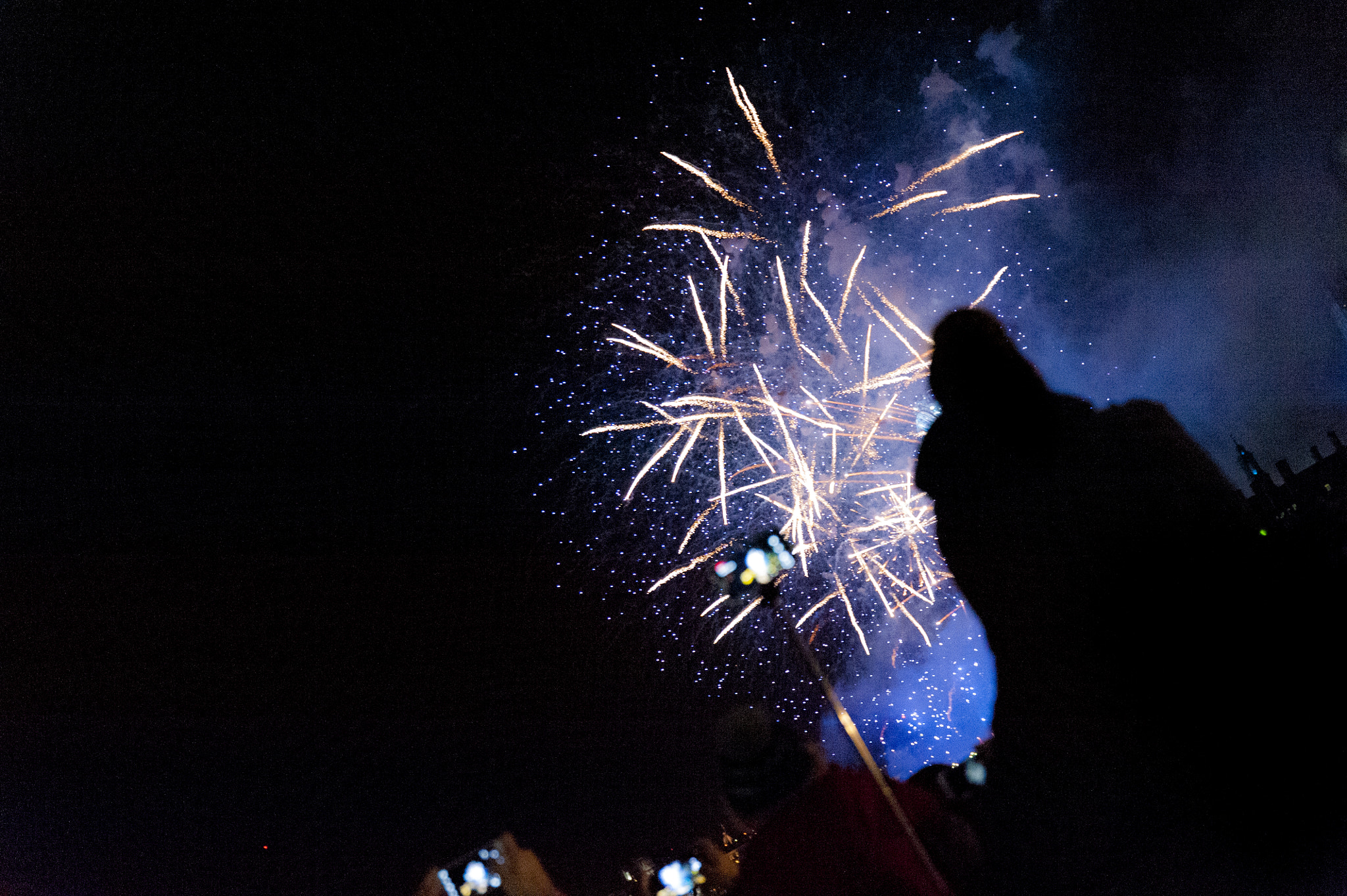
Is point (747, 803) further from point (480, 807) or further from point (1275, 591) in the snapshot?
point (480, 807)

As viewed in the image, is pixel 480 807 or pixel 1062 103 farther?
pixel 480 807

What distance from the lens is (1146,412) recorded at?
2074 millimetres

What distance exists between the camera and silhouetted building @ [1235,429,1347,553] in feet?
15.6

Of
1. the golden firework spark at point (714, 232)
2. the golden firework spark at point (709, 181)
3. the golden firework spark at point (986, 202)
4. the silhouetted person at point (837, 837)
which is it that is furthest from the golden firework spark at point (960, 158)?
the silhouetted person at point (837, 837)

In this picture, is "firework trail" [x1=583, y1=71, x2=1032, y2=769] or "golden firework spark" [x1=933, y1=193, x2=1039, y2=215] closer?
"firework trail" [x1=583, y1=71, x2=1032, y2=769]

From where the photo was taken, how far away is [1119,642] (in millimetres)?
2049

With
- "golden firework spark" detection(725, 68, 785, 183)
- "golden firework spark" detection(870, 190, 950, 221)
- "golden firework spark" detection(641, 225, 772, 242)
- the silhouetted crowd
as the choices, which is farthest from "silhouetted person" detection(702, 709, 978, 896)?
"golden firework spark" detection(870, 190, 950, 221)

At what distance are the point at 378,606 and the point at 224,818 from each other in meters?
3.39

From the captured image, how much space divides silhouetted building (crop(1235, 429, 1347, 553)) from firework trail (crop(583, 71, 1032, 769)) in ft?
9.55

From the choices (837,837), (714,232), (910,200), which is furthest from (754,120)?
(837,837)

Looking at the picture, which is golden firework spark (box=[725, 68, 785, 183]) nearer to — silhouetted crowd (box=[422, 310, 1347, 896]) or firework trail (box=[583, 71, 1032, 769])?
firework trail (box=[583, 71, 1032, 769])

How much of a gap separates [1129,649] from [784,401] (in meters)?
4.67

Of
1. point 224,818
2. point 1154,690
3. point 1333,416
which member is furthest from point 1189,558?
point 224,818

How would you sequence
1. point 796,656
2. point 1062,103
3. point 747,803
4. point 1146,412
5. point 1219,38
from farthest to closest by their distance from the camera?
point 796,656 → point 1062,103 → point 1219,38 → point 747,803 → point 1146,412
